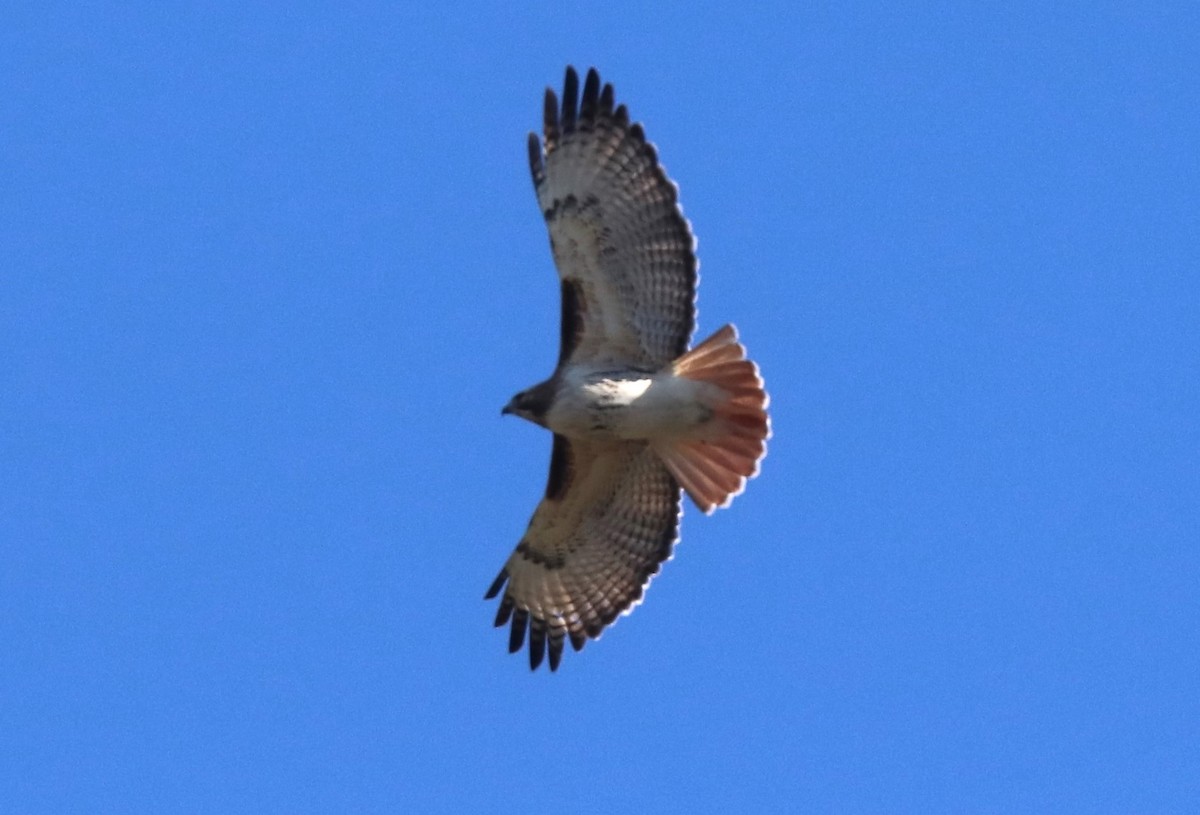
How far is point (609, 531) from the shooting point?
13688mm

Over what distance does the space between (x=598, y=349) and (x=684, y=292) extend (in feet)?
1.79

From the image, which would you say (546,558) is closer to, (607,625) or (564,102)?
(607,625)

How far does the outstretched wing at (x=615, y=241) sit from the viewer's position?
506 inches

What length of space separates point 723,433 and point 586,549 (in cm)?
133

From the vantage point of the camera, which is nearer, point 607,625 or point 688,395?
point 688,395

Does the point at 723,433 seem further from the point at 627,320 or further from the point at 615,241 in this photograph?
the point at 615,241

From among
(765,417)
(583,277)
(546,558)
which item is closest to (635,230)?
(583,277)

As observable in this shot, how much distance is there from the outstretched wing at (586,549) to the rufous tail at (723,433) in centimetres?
36

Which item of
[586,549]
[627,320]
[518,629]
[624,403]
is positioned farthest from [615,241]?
[518,629]

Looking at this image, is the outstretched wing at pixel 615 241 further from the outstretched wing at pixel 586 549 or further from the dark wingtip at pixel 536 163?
the outstretched wing at pixel 586 549

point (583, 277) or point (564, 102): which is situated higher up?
point (564, 102)

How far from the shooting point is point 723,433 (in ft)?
42.1

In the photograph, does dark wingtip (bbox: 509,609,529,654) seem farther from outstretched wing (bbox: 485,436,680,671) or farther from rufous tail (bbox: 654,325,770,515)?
rufous tail (bbox: 654,325,770,515)

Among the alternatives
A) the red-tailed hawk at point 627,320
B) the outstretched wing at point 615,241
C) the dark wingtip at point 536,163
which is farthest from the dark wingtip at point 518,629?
the dark wingtip at point 536,163
